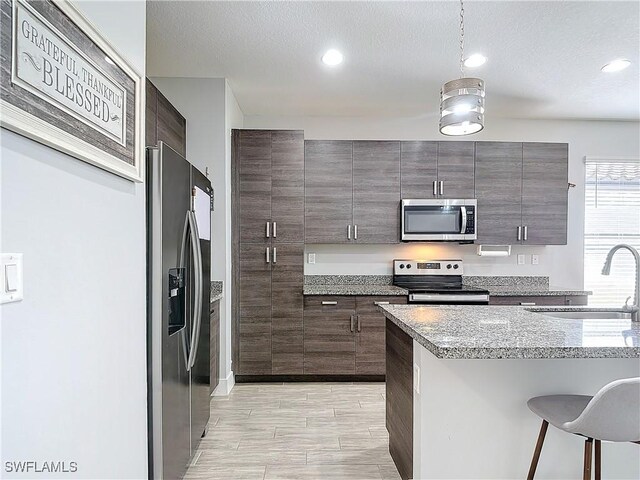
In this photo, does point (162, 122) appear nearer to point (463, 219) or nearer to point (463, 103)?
point (463, 103)

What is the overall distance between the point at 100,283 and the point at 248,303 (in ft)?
8.25

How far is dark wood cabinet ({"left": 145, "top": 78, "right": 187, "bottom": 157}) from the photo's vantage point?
2.63 m

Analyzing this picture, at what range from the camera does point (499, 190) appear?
4.16 m

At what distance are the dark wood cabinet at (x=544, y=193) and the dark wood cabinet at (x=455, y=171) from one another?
1.82 ft

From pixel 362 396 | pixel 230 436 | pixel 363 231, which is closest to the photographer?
pixel 230 436

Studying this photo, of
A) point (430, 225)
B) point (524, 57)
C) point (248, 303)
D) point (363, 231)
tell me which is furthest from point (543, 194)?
point (248, 303)

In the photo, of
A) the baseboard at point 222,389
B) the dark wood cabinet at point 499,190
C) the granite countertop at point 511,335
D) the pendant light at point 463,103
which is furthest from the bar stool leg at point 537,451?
the dark wood cabinet at point 499,190

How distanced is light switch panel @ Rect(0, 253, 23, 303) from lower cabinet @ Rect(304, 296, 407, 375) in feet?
9.97

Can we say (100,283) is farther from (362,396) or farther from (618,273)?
(618,273)

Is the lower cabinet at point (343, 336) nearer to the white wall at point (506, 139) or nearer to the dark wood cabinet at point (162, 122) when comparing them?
the white wall at point (506, 139)

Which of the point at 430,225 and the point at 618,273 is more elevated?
the point at 430,225

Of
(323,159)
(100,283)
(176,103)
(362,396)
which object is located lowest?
(362,396)

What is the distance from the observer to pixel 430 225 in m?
4.09

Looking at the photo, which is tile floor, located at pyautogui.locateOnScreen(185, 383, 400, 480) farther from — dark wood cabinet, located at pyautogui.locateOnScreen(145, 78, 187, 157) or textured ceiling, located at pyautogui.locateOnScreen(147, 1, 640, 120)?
textured ceiling, located at pyautogui.locateOnScreen(147, 1, 640, 120)
